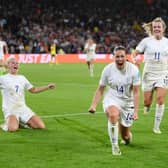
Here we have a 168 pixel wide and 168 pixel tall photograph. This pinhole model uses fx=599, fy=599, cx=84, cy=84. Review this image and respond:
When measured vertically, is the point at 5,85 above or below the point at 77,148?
above

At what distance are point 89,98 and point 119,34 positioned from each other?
1530 inches

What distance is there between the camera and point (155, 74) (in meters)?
12.4

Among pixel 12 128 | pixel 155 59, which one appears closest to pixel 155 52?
pixel 155 59

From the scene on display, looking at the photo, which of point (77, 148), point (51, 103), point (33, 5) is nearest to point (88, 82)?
point (51, 103)

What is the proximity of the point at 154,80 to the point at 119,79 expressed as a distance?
282 centimetres

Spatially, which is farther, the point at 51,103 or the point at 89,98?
the point at 89,98

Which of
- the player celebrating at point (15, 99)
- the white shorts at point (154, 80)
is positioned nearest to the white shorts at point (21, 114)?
the player celebrating at point (15, 99)

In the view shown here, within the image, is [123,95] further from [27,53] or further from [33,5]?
[33,5]

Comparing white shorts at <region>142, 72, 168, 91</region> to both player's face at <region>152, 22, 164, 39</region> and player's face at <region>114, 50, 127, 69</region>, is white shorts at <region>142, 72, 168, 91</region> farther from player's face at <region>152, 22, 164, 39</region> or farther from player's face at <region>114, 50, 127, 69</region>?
player's face at <region>114, 50, 127, 69</region>

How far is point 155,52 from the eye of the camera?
40.4 feet

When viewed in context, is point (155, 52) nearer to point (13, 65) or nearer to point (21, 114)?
point (13, 65)

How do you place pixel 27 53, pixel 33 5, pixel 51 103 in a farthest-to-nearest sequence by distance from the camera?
pixel 33 5
pixel 27 53
pixel 51 103

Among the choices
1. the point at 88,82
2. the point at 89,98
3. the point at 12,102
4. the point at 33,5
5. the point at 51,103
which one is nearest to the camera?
the point at 12,102

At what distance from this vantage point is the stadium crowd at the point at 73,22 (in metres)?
52.0
